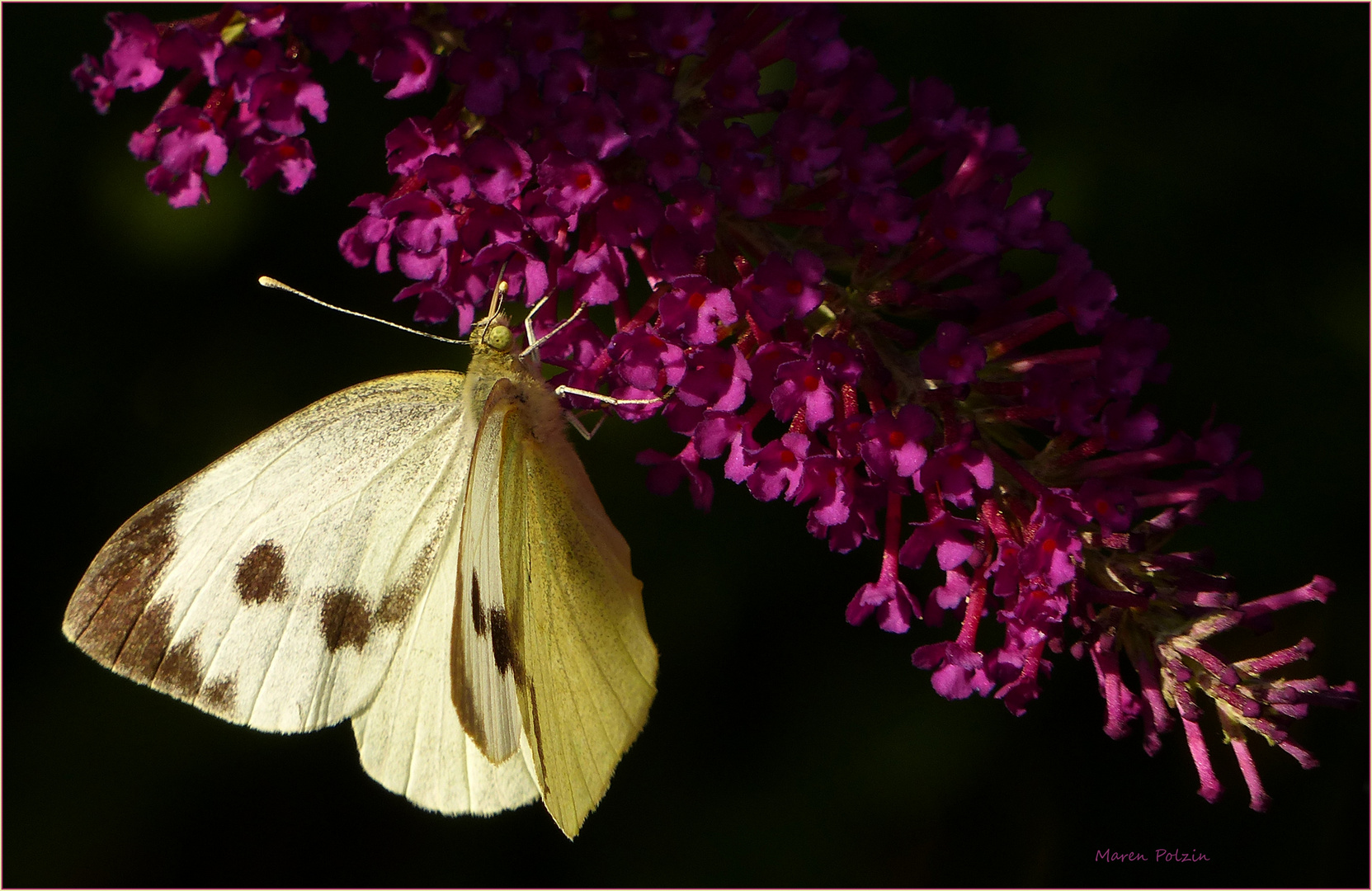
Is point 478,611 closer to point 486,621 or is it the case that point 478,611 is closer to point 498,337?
point 486,621

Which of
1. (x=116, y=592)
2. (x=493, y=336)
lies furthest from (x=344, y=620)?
(x=493, y=336)

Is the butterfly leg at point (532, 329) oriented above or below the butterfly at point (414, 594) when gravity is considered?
above

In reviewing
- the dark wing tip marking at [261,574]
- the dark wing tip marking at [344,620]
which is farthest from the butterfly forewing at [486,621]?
the dark wing tip marking at [261,574]

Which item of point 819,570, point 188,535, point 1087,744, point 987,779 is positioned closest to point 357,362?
point 188,535

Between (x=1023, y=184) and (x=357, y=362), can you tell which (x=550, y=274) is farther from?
(x=1023, y=184)

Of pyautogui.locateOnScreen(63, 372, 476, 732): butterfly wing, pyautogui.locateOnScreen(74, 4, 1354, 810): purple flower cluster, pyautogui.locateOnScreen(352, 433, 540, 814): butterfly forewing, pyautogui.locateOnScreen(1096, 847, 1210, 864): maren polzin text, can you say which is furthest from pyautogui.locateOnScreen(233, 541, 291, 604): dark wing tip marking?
pyautogui.locateOnScreen(1096, 847, 1210, 864): maren polzin text

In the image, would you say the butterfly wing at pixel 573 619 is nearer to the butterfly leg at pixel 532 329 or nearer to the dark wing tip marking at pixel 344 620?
the butterfly leg at pixel 532 329

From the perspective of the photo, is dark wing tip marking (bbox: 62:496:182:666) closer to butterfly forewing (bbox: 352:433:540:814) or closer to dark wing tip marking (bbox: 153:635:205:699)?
dark wing tip marking (bbox: 153:635:205:699)
